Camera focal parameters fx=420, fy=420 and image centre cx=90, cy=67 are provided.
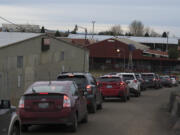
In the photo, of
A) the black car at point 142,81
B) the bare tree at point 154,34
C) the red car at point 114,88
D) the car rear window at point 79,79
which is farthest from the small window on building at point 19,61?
the bare tree at point 154,34

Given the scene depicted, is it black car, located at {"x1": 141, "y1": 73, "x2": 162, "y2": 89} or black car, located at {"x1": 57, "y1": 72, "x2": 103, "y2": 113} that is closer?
black car, located at {"x1": 57, "y1": 72, "x2": 103, "y2": 113}

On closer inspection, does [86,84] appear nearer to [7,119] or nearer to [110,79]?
[110,79]

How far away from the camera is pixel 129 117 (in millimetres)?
17047

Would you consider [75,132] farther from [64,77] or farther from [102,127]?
[64,77]

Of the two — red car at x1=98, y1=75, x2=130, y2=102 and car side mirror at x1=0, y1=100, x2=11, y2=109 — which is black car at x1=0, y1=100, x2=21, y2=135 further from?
red car at x1=98, y1=75, x2=130, y2=102

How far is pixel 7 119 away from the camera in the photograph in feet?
28.1

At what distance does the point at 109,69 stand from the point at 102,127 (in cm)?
7503

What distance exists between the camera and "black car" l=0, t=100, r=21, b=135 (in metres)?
8.22

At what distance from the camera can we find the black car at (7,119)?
27.0 ft

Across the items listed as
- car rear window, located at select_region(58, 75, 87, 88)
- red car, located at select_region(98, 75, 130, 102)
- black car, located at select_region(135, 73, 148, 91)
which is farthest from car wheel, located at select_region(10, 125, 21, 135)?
black car, located at select_region(135, 73, 148, 91)

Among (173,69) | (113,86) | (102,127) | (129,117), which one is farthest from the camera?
(173,69)

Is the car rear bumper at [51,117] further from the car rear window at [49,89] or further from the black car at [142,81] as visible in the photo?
the black car at [142,81]

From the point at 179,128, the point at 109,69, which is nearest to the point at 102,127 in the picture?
the point at 179,128

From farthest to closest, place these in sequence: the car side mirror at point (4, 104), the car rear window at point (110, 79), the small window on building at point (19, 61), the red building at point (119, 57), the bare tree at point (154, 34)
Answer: the bare tree at point (154, 34), the red building at point (119, 57), the small window on building at point (19, 61), the car rear window at point (110, 79), the car side mirror at point (4, 104)
